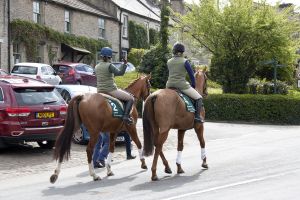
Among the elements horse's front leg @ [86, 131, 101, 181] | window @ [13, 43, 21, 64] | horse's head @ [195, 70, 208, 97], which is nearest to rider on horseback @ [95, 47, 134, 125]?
horse's front leg @ [86, 131, 101, 181]

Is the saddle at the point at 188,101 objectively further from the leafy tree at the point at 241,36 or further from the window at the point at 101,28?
the window at the point at 101,28

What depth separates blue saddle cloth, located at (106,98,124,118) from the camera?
11305 millimetres

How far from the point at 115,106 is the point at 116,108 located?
0.05m

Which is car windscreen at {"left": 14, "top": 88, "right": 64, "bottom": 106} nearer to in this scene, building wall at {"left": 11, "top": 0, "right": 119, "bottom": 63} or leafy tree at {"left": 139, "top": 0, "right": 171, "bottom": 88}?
leafy tree at {"left": 139, "top": 0, "right": 171, "bottom": 88}

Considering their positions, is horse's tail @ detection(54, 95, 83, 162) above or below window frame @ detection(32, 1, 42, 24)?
below

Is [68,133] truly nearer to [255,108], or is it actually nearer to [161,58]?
[255,108]

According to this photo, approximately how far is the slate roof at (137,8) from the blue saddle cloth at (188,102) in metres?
40.4

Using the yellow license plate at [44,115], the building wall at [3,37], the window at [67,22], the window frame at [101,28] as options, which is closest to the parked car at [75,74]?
the building wall at [3,37]

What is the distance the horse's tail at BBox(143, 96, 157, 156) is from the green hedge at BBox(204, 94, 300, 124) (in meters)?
15.7

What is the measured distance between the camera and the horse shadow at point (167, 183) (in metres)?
9.83

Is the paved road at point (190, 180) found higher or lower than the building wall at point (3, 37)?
lower

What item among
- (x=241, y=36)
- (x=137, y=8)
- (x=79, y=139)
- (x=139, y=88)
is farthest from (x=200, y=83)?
(x=137, y=8)

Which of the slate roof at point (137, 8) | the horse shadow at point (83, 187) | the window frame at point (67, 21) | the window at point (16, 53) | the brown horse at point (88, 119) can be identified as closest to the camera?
the horse shadow at point (83, 187)

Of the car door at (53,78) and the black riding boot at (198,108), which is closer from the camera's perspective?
the black riding boot at (198,108)
